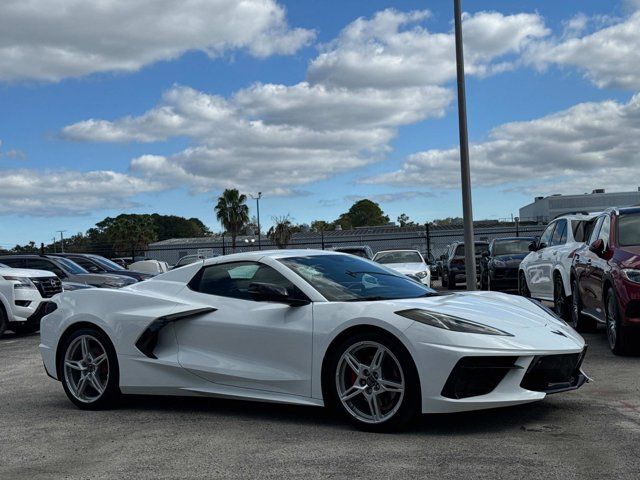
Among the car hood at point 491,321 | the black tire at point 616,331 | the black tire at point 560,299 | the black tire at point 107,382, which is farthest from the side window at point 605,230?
the black tire at point 107,382

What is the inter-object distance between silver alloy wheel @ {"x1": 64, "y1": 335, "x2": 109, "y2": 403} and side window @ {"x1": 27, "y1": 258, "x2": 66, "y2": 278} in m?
10.8

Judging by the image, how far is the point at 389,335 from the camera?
516 centimetres

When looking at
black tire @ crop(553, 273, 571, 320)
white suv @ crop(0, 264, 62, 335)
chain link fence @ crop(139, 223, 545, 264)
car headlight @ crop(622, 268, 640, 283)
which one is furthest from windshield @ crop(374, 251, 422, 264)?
chain link fence @ crop(139, 223, 545, 264)

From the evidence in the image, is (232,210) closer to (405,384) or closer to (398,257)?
(398,257)

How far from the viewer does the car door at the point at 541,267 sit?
1267 cm

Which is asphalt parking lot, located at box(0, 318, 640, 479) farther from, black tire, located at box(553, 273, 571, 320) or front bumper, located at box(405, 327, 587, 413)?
black tire, located at box(553, 273, 571, 320)

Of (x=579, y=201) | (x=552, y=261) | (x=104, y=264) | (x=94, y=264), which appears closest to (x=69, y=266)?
(x=94, y=264)

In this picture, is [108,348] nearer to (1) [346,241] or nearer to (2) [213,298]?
(2) [213,298]

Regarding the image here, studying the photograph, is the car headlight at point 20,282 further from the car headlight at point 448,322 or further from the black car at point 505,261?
the car headlight at point 448,322

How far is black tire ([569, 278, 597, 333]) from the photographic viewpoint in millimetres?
10508

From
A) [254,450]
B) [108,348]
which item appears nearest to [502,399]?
[254,450]

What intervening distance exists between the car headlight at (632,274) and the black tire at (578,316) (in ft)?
7.32

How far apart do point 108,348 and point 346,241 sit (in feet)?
166

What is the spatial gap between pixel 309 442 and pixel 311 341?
2.41ft
